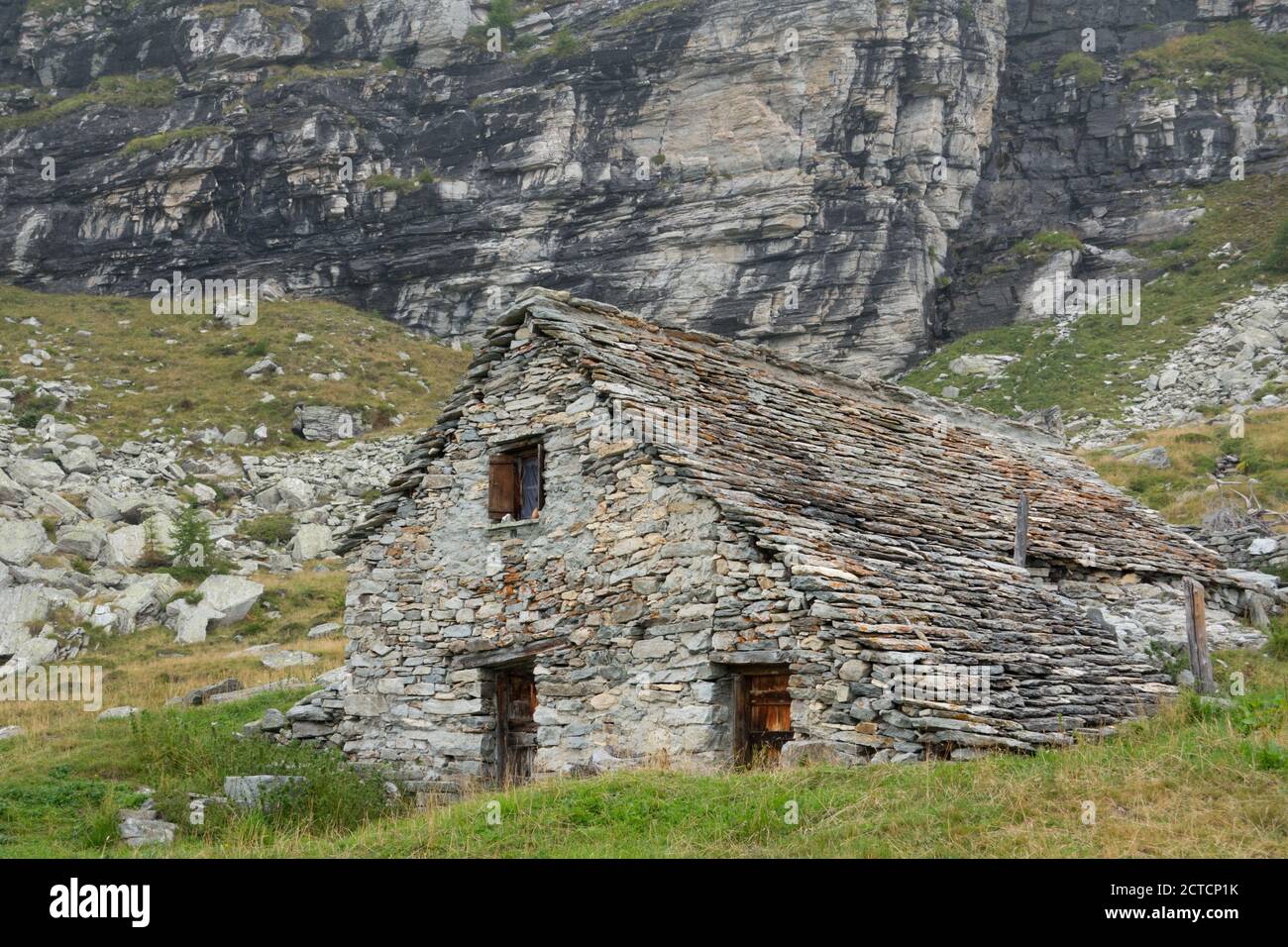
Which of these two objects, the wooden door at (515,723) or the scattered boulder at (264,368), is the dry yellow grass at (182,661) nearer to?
the wooden door at (515,723)

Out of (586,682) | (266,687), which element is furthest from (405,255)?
(586,682)

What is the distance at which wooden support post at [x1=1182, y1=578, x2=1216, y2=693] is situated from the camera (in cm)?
1370

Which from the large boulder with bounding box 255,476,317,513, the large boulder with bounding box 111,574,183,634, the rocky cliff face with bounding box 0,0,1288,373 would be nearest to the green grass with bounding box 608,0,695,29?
the rocky cliff face with bounding box 0,0,1288,373

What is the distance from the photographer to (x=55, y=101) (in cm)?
7088

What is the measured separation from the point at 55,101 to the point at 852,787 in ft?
251

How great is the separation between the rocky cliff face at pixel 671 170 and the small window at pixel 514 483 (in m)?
46.5

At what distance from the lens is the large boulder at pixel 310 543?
31.9 m

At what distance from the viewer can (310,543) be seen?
3225 cm

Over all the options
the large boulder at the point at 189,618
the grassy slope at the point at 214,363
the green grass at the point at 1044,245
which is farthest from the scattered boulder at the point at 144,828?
the green grass at the point at 1044,245

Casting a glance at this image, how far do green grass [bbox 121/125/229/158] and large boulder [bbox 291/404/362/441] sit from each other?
26595 millimetres

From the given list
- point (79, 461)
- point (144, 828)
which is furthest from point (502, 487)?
point (79, 461)

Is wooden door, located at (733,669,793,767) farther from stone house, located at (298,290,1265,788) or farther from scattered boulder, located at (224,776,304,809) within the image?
scattered boulder, located at (224,776,304,809)

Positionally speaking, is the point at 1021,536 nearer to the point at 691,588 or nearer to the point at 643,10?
the point at 691,588

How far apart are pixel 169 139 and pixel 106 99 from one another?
22.7 ft
